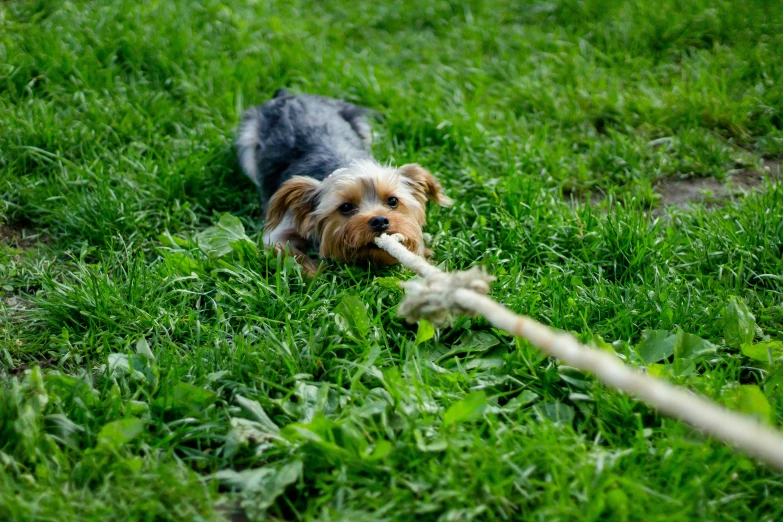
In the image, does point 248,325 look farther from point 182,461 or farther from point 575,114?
point 575,114

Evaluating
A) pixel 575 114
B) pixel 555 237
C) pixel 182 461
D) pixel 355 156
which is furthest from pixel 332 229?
pixel 575 114

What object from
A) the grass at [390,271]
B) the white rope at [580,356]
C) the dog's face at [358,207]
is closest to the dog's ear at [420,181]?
the dog's face at [358,207]

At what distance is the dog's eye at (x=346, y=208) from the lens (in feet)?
15.3

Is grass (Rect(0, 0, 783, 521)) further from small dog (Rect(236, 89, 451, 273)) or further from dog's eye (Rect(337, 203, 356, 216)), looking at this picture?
dog's eye (Rect(337, 203, 356, 216))

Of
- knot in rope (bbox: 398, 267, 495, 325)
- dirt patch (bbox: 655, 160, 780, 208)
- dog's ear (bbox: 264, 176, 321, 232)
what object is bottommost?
dirt patch (bbox: 655, 160, 780, 208)

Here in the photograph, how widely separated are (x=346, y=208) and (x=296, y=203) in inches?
15.7

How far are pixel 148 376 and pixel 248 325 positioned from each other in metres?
0.61

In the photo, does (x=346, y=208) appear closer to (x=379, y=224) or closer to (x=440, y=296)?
(x=379, y=224)

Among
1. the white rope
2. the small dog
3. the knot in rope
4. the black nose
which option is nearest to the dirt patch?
the small dog

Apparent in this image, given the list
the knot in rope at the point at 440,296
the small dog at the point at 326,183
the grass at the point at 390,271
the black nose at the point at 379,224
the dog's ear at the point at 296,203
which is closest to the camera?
the grass at the point at 390,271

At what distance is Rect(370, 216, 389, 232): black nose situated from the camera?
4387 millimetres

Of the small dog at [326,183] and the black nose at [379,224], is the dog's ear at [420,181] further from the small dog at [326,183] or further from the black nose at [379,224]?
the black nose at [379,224]

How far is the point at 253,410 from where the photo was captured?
3.38 m

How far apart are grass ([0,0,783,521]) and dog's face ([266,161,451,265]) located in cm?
18
